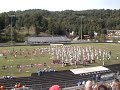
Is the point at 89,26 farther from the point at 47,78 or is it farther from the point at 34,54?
the point at 47,78

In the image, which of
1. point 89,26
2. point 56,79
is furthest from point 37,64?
point 89,26

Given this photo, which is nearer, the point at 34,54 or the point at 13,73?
the point at 13,73

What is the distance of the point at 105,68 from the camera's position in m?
31.8

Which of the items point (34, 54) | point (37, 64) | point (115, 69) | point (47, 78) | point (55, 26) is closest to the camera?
point (47, 78)

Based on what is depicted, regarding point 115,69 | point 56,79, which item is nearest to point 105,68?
point 115,69

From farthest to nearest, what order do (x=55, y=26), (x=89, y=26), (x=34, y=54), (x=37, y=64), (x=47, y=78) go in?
(x=89, y=26)
(x=55, y=26)
(x=34, y=54)
(x=37, y=64)
(x=47, y=78)

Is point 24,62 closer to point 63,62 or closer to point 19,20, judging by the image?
point 63,62

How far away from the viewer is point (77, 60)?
41.1m

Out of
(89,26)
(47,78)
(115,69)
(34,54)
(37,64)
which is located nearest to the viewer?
(47,78)

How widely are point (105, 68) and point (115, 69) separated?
1.04m

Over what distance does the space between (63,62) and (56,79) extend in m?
13.2

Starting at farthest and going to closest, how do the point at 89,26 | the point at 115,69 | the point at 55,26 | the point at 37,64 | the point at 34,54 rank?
the point at 89,26 → the point at 55,26 → the point at 34,54 → the point at 37,64 → the point at 115,69

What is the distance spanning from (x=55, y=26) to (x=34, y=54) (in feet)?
193

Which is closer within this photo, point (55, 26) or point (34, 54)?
point (34, 54)
